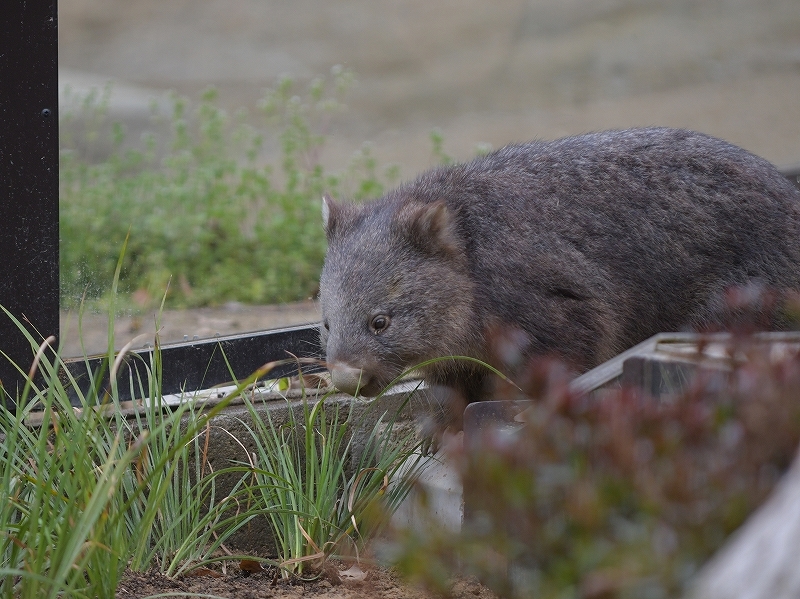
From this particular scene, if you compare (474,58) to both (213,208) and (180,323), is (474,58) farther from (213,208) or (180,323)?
(180,323)

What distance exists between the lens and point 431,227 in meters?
3.66

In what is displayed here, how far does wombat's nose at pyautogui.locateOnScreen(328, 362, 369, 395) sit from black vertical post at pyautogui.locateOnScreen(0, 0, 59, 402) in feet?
3.81

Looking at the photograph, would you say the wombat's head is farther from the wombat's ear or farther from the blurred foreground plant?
the blurred foreground plant

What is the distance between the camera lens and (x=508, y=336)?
3.46 metres

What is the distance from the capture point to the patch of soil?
2.95 metres

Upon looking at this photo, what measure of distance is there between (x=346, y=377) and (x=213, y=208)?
459 cm

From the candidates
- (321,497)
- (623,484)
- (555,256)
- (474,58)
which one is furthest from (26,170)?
(474,58)

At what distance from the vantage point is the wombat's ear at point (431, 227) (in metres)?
3.64

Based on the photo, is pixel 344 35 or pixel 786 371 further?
pixel 344 35

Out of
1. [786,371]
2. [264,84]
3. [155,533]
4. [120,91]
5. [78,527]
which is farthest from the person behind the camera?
[264,84]

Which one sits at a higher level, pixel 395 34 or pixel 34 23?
pixel 395 34

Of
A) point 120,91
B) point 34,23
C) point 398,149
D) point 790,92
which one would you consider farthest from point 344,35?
point 34,23

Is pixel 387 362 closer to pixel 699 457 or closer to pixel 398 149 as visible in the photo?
pixel 699 457

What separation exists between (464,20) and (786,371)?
13707 mm
